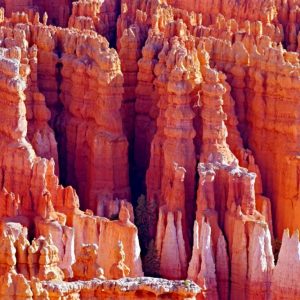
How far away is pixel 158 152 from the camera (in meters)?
37.2

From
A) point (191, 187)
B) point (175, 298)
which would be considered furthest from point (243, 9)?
point (175, 298)

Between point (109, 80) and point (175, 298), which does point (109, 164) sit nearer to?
point (109, 80)

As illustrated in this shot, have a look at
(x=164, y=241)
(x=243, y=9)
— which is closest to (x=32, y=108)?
(x=164, y=241)

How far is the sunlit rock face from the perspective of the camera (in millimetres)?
34750

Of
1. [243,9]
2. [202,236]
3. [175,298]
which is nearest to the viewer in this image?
[175,298]

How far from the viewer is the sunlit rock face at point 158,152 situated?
34750 mm

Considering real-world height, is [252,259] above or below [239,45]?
below

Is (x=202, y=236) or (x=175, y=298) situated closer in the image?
(x=175, y=298)

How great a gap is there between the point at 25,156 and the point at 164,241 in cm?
271

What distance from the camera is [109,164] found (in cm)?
A: 3769

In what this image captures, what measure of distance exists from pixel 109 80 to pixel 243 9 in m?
8.75

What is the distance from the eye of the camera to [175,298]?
94.0 feet

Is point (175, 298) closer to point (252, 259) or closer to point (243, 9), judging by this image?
point (252, 259)

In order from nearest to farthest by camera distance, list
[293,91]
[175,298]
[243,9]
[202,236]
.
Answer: [175,298] < [202,236] < [293,91] < [243,9]
